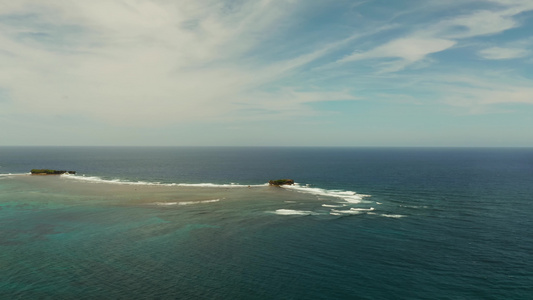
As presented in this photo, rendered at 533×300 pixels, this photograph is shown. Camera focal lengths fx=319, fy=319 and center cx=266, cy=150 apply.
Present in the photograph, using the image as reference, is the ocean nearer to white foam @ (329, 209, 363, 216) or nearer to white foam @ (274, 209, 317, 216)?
white foam @ (274, 209, 317, 216)

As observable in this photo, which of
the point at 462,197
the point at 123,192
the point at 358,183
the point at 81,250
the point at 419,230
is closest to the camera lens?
the point at 81,250

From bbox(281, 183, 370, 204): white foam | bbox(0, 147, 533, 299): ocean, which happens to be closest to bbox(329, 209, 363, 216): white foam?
bbox(0, 147, 533, 299): ocean

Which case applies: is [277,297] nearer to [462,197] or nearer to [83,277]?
[83,277]

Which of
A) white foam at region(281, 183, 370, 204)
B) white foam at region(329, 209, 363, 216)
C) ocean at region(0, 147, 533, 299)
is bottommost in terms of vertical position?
ocean at region(0, 147, 533, 299)

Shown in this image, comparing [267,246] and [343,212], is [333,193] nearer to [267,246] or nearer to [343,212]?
[343,212]

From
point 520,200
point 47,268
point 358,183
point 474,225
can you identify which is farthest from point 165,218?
point 520,200

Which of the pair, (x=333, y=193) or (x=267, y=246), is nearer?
(x=267, y=246)

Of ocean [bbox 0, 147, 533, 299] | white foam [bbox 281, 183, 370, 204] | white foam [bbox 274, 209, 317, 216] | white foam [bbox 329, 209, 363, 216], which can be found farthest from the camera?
white foam [bbox 281, 183, 370, 204]

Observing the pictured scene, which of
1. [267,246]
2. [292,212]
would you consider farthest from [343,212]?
[267,246]
